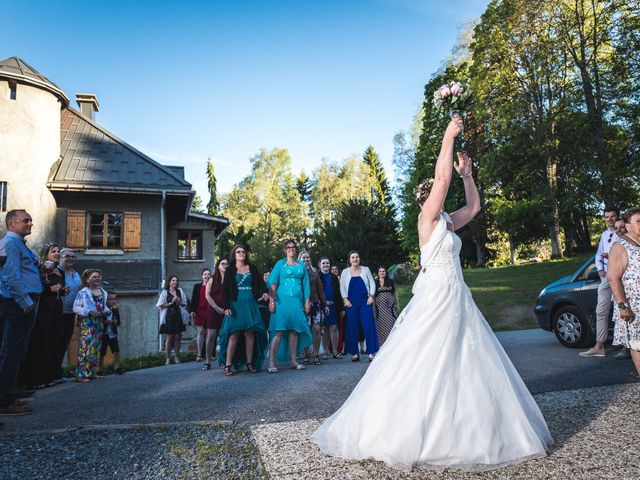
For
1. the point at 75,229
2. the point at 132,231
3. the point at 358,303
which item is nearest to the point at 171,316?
the point at 358,303

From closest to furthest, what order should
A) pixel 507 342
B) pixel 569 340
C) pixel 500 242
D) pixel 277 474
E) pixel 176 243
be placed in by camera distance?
1. pixel 277 474
2. pixel 569 340
3. pixel 507 342
4. pixel 176 243
5. pixel 500 242

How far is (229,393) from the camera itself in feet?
20.4

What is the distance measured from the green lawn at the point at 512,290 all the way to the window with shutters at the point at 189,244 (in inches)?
442

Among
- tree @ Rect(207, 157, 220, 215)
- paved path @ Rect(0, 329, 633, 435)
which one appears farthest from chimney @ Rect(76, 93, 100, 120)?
tree @ Rect(207, 157, 220, 215)

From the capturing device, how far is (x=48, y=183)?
63.2 feet

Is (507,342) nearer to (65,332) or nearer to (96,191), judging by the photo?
(65,332)

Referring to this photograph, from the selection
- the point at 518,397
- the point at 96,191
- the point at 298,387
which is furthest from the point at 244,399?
the point at 96,191

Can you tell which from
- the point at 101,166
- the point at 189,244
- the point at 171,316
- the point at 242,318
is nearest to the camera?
the point at 242,318

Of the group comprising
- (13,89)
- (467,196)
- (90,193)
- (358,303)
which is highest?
(13,89)

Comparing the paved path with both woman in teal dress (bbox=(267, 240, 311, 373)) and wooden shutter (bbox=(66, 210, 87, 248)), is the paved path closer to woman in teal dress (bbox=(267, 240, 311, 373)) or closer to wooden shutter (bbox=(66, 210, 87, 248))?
woman in teal dress (bbox=(267, 240, 311, 373))

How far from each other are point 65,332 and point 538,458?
7729 millimetres

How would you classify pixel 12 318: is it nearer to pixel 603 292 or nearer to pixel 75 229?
pixel 603 292

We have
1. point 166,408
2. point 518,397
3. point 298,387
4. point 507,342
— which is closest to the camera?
point 518,397

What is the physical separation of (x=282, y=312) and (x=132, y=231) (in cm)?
1427
